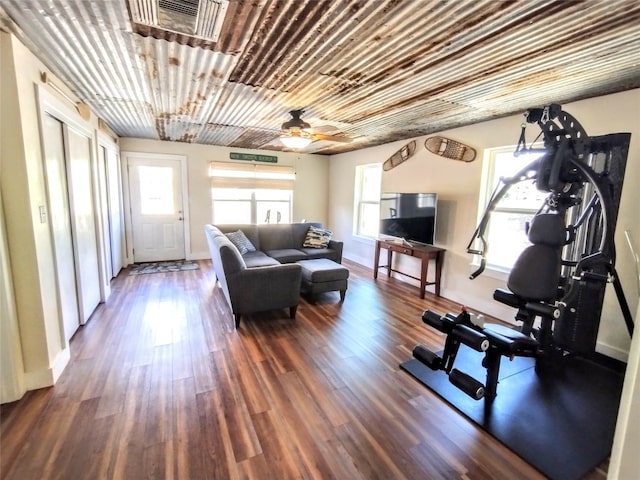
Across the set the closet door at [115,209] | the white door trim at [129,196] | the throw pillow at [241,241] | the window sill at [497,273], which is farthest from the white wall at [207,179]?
the window sill at [497,273]

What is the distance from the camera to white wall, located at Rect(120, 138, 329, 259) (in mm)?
5430

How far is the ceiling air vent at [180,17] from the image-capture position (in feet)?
4.80

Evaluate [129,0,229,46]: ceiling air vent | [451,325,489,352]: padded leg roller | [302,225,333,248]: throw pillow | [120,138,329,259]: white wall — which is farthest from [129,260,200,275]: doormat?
[451,325,489,352]: padded leg roller

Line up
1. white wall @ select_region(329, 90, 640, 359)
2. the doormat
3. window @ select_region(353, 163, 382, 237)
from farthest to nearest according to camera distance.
Result: window @ select_region(353, 163, 382, 237) < the doormat < white wall @ select_region(329, 90, 640, 359)

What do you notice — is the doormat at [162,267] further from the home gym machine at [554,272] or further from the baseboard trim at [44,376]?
the home gym machine at [554,272]

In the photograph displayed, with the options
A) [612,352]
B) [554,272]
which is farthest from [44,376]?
[612,352]

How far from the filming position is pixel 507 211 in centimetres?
344

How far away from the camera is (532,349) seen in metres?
2.07

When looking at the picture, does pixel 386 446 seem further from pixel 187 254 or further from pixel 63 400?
pixel 187 254

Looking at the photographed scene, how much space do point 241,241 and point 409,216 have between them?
8.16 ft

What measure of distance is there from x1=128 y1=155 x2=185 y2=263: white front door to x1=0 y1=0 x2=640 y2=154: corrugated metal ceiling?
2.21 meters

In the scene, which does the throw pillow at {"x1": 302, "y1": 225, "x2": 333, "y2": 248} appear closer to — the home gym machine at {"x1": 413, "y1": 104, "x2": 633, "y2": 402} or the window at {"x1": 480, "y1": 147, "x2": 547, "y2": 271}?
the window at {"x1": 480, "y1": 147, "x2": 547, "y2": 271}

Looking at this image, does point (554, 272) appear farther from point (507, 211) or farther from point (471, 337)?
point (507, 211)

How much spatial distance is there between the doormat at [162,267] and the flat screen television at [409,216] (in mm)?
3376
